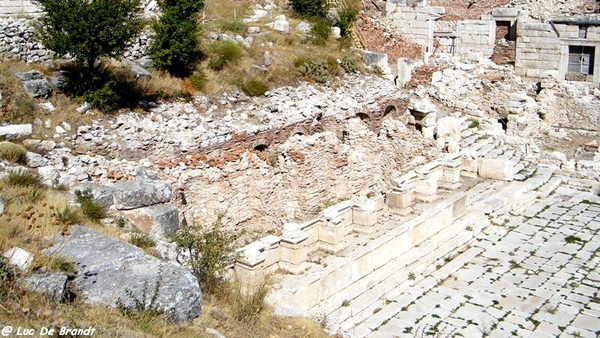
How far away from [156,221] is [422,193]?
5.50 metres

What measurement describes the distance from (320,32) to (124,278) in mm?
14602

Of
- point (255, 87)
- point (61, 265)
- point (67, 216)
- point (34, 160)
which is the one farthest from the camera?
point (255, 87)

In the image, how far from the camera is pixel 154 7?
17.8 meters

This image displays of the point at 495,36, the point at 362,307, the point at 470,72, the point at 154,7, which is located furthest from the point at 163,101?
the point at 495,36

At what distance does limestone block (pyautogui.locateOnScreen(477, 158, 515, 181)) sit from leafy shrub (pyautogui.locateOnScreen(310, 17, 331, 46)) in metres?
6.61

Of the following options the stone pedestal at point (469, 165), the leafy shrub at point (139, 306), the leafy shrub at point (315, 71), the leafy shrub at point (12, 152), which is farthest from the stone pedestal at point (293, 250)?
the leafy shrub at point (315, 71)

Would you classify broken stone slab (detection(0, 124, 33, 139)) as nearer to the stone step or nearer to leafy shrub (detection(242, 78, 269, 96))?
leafy shrub (detection(242, 78, 269, 96))

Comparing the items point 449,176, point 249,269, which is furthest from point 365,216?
point 449,176

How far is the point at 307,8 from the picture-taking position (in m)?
21.5

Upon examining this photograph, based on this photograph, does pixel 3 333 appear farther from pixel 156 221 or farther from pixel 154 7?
pixel 154 7

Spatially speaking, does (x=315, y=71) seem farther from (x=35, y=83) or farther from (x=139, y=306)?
(x=139, y=306)

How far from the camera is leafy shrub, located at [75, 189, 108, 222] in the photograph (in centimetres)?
899

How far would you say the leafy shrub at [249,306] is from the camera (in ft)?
24.8

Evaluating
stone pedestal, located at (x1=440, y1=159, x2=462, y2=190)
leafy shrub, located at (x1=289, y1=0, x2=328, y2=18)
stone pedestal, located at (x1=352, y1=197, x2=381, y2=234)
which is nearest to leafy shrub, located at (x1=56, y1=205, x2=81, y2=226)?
stone pedestal, located at (x1=352, y1=197, x2=381, y2=234)
